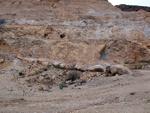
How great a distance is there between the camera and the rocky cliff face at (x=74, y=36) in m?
9.97

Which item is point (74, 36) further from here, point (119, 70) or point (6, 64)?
point (119, 70)

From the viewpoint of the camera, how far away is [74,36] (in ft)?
35.3

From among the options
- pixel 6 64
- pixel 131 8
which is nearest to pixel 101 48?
pixel 6 64

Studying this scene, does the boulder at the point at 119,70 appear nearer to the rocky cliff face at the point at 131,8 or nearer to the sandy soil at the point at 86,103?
the sandy soil at the point at 86,103

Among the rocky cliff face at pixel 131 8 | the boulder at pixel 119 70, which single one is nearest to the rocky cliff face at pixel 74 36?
the boulder at pixel 119 70

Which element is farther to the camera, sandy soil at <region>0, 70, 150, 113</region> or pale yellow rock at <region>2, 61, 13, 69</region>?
pale yellow rock at <region>2, 61, 13, 69</region>

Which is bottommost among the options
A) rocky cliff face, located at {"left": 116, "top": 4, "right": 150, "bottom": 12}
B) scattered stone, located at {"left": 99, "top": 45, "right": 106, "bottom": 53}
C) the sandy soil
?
the sandy soil

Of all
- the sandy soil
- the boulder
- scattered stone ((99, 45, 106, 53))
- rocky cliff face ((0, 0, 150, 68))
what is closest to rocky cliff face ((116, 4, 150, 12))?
rocky cliff face ((0, 0, 150, 68))

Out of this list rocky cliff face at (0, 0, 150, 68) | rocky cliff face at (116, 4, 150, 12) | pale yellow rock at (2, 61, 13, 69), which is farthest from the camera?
rocky cliff face at (116, 4, 150, 12)

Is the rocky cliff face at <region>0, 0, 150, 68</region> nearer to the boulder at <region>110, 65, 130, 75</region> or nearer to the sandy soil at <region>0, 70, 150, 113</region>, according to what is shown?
the boulder at <region>110, 65, 130, 75</region>

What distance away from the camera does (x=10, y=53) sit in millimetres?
10367

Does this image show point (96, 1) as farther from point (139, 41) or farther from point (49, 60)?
point (49, 60)

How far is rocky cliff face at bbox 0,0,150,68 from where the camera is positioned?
32.7 ft

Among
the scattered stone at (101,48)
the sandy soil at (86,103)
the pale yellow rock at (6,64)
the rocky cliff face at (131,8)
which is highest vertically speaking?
the rocky cliff face at (131,8)
